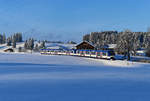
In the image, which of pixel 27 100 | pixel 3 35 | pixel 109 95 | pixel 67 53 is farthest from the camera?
pixel 3 35

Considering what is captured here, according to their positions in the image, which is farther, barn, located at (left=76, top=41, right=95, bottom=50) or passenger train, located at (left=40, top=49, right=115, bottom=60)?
barn, located at (left=76, top=41, right=95, bottom=50)

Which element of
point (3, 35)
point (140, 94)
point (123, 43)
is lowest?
→ point (140, 94)

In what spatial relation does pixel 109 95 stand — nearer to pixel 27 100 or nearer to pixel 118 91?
pixel 118 91

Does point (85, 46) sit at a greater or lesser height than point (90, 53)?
greater

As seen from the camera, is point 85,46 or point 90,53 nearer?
point 90,53

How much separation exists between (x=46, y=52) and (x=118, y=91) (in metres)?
66.6

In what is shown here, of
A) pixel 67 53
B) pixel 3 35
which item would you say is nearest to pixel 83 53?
pixel 67 53

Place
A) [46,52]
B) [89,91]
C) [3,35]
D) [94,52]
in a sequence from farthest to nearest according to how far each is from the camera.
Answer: [3,35], [46,52], [94,52], [89,91]

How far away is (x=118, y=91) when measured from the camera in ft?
27.3

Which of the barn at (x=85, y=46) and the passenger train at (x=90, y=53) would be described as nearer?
the passenger train at (x=90, y=53)

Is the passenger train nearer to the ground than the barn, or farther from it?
nearer to the ground

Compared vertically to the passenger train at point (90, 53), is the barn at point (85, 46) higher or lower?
higher

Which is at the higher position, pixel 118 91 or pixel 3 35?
pixel 3 35

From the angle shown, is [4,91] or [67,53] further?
[67,53]
